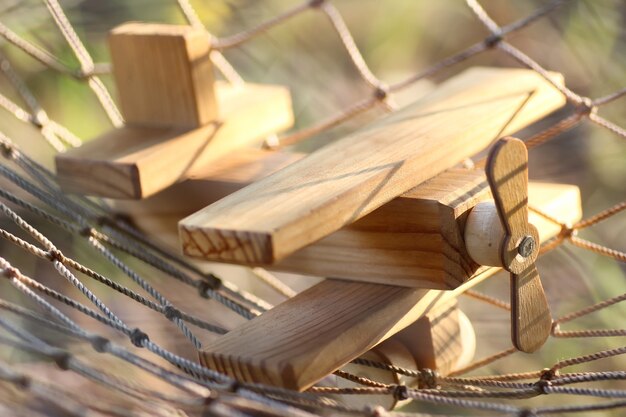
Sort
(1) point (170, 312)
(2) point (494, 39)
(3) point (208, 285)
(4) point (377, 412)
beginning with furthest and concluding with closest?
1. (2) point (494, 39)
2. (3) point (208, 285)
3. (1) point (170, 312)
4. (4) point (377, 412)

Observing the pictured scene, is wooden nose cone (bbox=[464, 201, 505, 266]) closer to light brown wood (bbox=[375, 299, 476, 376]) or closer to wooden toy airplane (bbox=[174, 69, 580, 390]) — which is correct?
wooden toy airplane (bbox=[174, 69, 580, 390])

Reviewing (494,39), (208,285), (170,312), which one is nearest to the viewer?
(170,312)

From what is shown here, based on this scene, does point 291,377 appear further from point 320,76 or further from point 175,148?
point 320,76

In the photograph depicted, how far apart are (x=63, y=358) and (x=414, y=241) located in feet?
0.77

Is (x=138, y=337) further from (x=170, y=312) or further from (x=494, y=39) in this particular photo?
(x=494, y=39)

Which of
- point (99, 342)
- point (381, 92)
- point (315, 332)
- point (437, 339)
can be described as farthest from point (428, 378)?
point (381, 92)

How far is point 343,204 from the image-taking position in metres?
0.62

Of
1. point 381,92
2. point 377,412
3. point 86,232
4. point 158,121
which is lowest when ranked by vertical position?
point 377,412

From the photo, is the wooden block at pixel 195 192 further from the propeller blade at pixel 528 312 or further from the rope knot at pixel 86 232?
the propeller blade at pixel 528 312

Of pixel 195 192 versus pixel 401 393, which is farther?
pixel 195 192

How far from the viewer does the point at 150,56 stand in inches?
35.4

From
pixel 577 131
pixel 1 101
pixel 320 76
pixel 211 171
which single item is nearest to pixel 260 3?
pixel 320 76

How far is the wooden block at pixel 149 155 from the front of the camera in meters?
0.84

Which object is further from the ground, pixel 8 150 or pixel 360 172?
pixel 8 150
